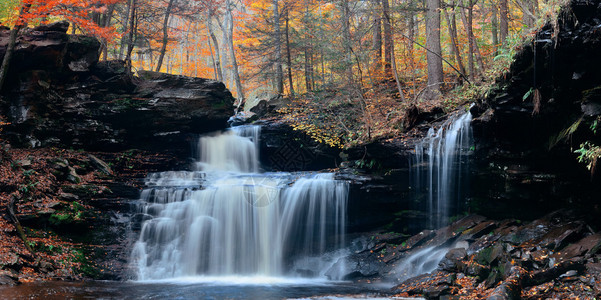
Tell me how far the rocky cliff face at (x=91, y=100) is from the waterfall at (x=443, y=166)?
8841mm

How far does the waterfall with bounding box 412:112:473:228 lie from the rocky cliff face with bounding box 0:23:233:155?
8841mm

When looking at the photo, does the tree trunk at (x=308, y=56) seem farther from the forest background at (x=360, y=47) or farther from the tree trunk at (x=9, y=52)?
the tree trunk at (x=9, y=52)

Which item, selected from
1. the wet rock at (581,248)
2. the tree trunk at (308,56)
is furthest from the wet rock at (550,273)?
the tree trunk at (308,56)

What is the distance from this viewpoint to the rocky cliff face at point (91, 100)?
484 inches

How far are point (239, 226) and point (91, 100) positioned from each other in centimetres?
782

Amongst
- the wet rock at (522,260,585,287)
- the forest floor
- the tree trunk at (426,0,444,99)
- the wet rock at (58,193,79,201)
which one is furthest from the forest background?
the wet rock at (58,193,79,201)

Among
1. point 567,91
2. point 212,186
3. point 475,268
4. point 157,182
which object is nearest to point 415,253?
point 475,268

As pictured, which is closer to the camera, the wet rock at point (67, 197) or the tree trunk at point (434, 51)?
the wet rock at point (67, 197)

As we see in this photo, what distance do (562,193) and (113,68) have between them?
1508cm

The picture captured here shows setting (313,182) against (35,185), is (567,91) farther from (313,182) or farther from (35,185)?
(35,185)

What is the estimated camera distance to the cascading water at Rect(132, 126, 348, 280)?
10227 mm

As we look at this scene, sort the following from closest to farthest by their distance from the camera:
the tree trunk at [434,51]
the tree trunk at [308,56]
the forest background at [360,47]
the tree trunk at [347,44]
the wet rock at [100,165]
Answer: the forest background at [360,47] → the wet rock at [100,165] → the tree trunk at [434,51] → the tree trunk at [347,44] → the tree trunk at [308,56]

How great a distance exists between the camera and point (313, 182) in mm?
11367

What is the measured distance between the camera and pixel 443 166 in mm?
9766
